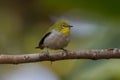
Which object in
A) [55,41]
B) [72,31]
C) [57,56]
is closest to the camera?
[57,56]

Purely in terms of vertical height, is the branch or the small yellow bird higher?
the small yellow bird

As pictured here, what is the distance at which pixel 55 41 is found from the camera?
1160 millimetres

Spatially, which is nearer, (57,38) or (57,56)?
(57,56)

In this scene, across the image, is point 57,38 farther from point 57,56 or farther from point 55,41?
point 57,56

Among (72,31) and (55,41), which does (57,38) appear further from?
(72,31)

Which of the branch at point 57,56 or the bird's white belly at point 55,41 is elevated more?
the bird's white belly at point 55,41

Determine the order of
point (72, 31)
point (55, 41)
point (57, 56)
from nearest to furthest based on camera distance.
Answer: point (57, 56), point (55, 41), point (72, 31)

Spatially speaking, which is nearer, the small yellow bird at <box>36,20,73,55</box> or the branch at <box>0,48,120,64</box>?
the branch at <box>0,48,120,64</box>

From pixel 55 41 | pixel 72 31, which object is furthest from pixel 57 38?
pixel 72 31

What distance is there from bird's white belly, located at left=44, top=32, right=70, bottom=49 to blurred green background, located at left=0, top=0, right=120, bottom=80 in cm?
7

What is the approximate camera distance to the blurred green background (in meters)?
1.06

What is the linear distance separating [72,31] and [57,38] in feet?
2.18

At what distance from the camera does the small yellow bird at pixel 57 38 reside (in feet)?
3.76

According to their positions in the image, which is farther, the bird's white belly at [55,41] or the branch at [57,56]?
the bird's white belly at [55,41]
